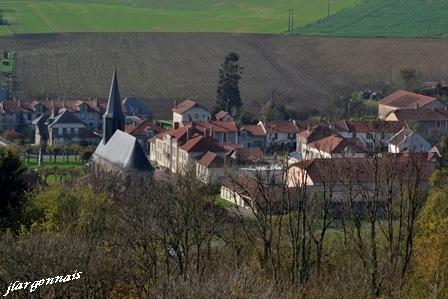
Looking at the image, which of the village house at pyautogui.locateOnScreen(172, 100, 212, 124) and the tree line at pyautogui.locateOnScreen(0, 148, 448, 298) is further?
the village house at pyautogui.locateOnScreen(172, 100, 212, 124)

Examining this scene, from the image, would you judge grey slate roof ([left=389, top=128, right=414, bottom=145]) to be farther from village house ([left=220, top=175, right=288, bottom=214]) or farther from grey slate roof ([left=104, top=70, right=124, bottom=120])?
grey slate roof ([left=104, top=70, right=124, bottom=120])

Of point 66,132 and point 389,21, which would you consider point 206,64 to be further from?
point 66,132

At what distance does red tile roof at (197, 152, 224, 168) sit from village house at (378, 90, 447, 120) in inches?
543

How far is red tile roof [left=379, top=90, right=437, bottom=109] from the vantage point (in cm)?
5256

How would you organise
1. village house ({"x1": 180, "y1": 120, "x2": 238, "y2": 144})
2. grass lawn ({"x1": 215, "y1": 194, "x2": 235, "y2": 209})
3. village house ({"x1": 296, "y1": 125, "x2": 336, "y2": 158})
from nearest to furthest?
grass lawn ({"x1": 215, "y1": 194, "x2": 235, "y2": 209})
village house ({"x1": 296, "y1": 125, "x2": 336, "y2": 158})
village house ({"x1": 180, "y1": 120, "x2": 238, "y2": 144})

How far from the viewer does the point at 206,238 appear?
2058 centimetres

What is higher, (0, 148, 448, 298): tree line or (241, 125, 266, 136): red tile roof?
(0, 148, 448, 298): tree line

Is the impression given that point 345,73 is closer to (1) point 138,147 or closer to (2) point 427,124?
(2) point 427,124

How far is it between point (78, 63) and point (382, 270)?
48.7m

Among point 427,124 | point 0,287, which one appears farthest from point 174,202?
point 427,124

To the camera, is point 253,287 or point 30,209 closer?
point 253,287

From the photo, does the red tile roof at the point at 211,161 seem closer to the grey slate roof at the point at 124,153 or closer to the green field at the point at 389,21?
the grey slate roof at the point at 124,153

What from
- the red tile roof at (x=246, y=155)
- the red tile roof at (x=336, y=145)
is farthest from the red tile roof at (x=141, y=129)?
the red tile roof at (x=336, y=145)

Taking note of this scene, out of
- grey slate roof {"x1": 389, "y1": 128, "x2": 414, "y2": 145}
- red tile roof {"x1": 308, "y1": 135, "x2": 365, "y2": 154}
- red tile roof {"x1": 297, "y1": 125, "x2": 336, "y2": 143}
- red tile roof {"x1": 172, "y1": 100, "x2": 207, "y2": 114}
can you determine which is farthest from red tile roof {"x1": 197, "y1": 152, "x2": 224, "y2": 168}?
red tile roof {"x1": 172, "y1": 100, "x2": 207, "y2": 114}
